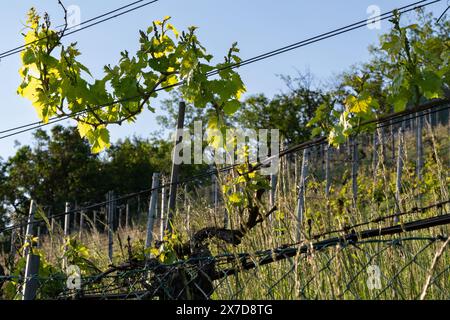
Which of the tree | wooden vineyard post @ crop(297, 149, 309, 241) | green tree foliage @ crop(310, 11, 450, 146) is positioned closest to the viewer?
green tree foliage @ crop(310, 11, 450, 146)

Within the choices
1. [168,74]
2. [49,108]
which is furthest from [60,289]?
[168,74]

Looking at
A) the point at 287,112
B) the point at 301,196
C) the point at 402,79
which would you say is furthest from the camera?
the point at 287,112

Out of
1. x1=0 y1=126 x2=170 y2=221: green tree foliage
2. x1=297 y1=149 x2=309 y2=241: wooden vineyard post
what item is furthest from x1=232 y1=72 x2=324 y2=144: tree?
x1=297 y1=149 x2=309 y2=241: wooden vineyard post

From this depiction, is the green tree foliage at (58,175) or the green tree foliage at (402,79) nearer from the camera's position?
the green tree foliage at (402,79)

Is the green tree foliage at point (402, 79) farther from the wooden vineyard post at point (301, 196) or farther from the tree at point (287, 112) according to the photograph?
the tree at point (287, 112)

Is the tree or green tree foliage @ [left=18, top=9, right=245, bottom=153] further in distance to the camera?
the tree

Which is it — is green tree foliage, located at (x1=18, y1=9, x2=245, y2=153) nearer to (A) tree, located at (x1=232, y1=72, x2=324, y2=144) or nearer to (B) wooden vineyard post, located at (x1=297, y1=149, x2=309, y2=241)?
(B) wooden vineyard post, located at (x1=297, y1=149, x2=309, y2=241)

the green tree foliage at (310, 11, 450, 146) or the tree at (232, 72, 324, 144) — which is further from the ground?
the tree at (232, 72, 324, 144)

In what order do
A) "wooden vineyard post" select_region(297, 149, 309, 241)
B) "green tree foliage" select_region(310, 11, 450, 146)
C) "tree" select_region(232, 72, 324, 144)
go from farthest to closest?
"tree" select_region(232, 72, 324, 144)
"wooden vineyard post" select_region(297, 149, 309, 241)
"green tree foliage" select_region(310, 11, 450, 146)

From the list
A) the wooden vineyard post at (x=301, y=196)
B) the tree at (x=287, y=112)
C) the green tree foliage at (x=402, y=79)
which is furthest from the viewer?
the tree at (x=287, y=112)

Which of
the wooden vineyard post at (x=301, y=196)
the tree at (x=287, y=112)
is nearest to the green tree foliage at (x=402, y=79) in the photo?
the wooden vineyard post at (x=301, y=196)

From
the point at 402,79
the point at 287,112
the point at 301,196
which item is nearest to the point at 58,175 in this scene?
the point at 287,112

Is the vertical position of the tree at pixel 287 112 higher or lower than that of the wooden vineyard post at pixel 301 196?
higher

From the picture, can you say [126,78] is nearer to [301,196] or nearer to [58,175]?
[301,196]
